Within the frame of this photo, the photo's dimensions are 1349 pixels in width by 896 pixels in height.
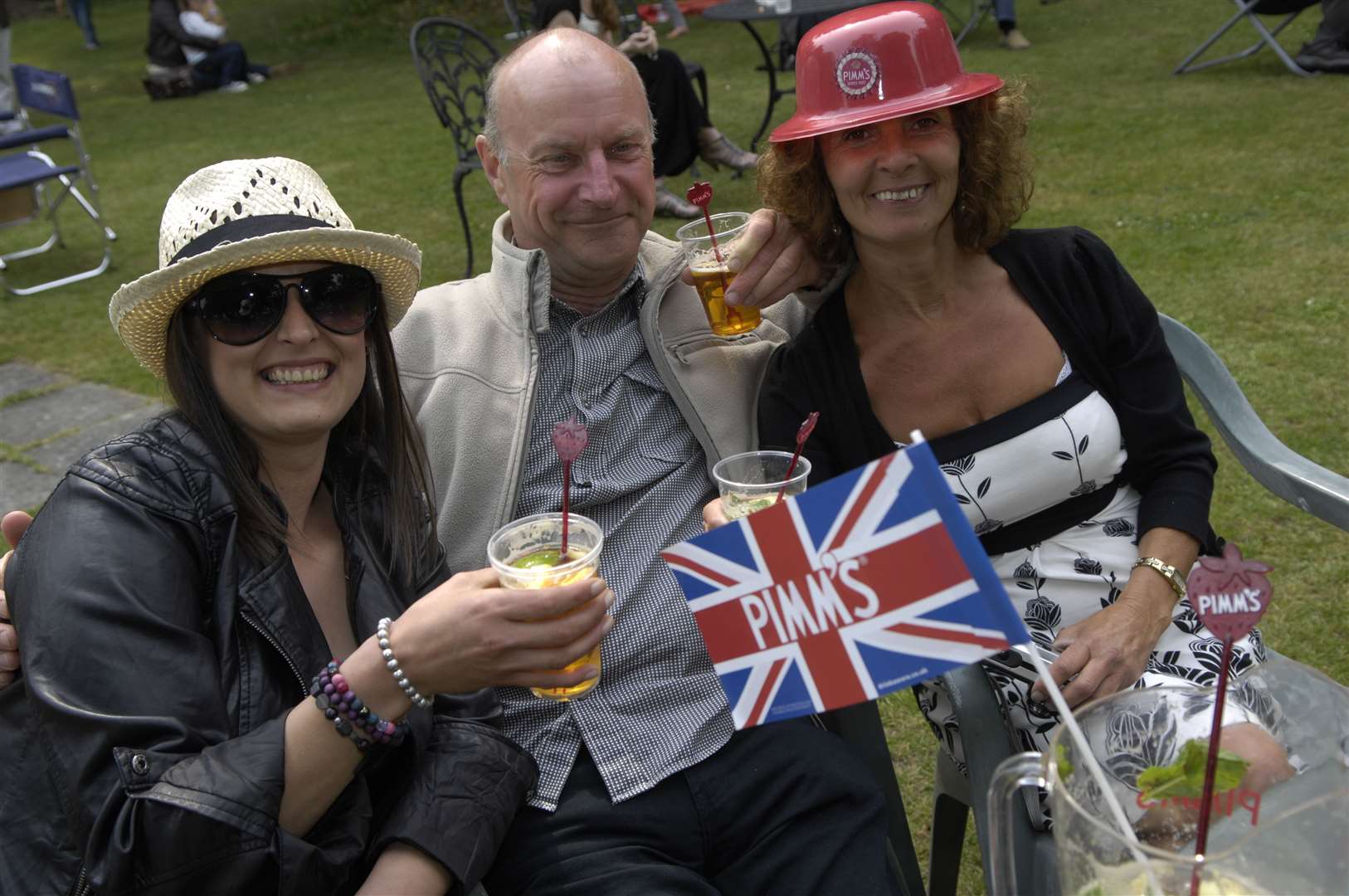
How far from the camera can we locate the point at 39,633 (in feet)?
5.80

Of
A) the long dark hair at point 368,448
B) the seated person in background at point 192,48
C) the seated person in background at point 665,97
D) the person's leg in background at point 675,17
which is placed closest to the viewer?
the long dark hair at point 368,448

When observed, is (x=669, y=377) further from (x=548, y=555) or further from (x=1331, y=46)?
(x=1331, y=46)

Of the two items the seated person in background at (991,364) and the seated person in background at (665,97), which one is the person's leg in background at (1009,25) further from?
the seated person in background at (991,364)

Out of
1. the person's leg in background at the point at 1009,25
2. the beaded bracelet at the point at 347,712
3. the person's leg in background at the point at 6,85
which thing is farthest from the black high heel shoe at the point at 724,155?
the beaded bracelet at the point at 347,712

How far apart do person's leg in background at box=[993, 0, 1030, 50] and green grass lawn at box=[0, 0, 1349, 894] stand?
1.17 feet

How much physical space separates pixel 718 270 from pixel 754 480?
62cm

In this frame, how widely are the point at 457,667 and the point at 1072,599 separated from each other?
1.28 meters

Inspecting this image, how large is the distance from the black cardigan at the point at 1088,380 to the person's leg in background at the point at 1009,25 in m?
11.2

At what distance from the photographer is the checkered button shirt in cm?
236

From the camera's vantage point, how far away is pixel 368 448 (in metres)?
2.36

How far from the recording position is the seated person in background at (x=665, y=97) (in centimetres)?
866

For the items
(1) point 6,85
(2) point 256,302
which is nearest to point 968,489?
(2) point 256,302

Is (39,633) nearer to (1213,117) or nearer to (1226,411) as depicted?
(1226,411)

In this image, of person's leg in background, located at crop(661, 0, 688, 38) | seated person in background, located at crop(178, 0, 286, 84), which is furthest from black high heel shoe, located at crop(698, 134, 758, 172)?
seated person in background, located at crop(178, 0, 286, 84)
